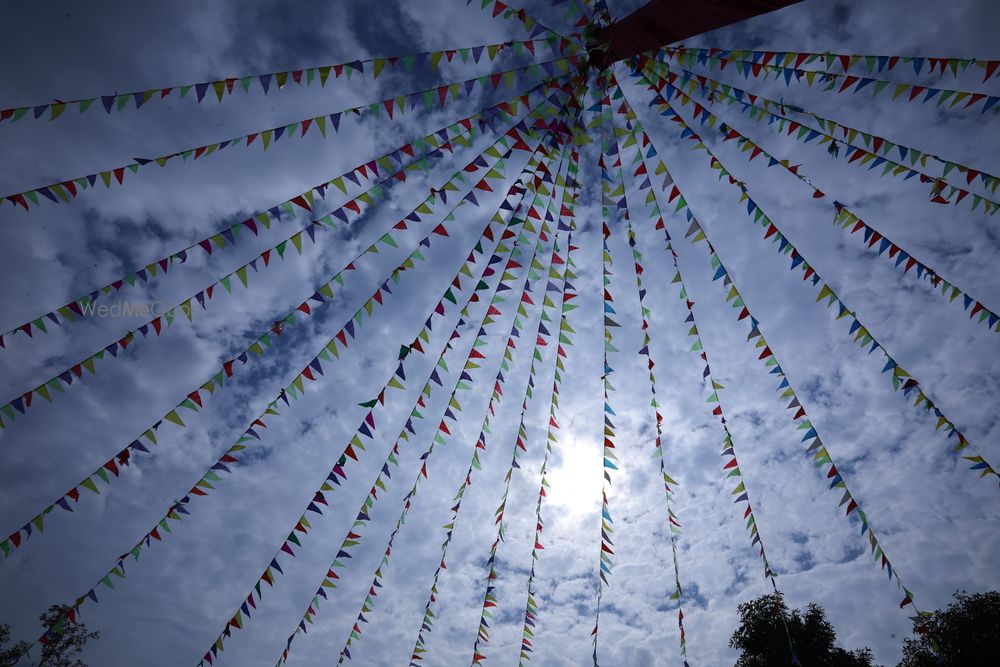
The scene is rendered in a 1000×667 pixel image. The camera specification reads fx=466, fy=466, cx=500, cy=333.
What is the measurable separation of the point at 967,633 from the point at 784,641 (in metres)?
5.71

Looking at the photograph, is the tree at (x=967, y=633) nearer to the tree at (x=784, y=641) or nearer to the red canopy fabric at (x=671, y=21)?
the tree at (x=784, y=641)

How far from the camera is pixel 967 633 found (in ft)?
52.4

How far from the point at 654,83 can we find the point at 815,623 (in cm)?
2174

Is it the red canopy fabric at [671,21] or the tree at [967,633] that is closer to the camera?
the red canopy fabric at [671,21]

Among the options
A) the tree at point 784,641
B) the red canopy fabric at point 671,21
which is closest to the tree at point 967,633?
the tree at point 784,641

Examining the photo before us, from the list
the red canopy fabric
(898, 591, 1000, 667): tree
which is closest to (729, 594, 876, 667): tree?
(898, 591, 1000, 667): tree

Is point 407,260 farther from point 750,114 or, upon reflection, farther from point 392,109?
point 750,114

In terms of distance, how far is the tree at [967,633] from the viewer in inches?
599

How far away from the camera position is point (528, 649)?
820 centimetres

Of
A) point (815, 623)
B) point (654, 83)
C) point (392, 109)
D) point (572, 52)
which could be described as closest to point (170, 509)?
point (392, 109)

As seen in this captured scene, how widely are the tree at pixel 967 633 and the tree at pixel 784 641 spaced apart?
2.41 metres

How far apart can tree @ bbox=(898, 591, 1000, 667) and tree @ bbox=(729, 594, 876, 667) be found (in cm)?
241

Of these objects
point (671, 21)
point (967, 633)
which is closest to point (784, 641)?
point (967, 633)

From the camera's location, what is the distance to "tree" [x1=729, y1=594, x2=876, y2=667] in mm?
17375
